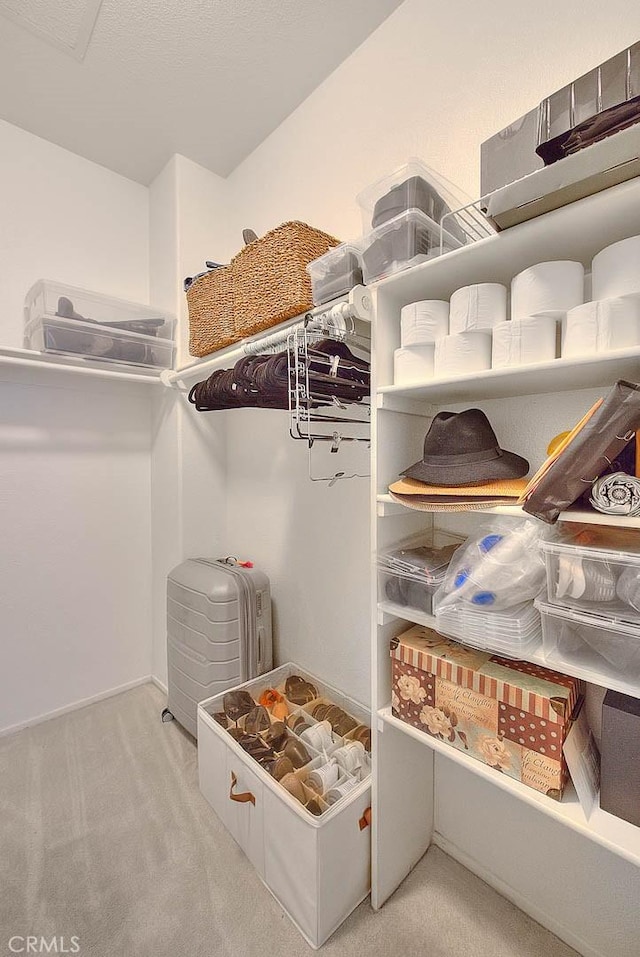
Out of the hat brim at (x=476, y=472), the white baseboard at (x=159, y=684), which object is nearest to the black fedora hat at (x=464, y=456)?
the hat brim at (x=476, y=472)

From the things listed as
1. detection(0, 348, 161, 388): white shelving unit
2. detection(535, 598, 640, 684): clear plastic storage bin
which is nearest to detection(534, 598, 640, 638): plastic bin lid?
detection(535, 598, 640, 684): clear plastic storage bin

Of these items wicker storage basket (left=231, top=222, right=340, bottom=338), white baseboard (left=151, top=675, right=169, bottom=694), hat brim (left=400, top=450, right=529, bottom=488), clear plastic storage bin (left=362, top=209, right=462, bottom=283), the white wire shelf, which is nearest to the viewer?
the white wire shelf

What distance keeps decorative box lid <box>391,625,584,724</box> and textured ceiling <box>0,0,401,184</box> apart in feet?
6.75

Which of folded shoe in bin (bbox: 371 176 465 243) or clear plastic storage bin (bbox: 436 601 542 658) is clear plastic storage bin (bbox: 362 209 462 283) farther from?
clear plastic storage bin (bbox: 436 601 542 658)

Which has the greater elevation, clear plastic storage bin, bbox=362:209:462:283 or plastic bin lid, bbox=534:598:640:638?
clear plastic storage bin, bbox=362:209:462:283

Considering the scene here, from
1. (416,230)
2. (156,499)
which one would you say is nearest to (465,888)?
(416,230)

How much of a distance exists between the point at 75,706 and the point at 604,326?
103 inches

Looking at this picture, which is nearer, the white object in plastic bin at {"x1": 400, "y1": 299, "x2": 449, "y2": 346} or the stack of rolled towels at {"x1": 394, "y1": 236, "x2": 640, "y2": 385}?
the stack of rolled towels at {"x1": 394, "y1": 236, "x2": 640, "y2": 385}

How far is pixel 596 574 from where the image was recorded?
0.79 meters

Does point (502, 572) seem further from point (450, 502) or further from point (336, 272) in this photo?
point (336, 272)

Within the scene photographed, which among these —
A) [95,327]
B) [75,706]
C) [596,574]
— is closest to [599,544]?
[596,574]

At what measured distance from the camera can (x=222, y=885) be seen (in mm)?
1232

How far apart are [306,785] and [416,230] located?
5.22ft

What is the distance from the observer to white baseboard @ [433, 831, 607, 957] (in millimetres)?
1068
